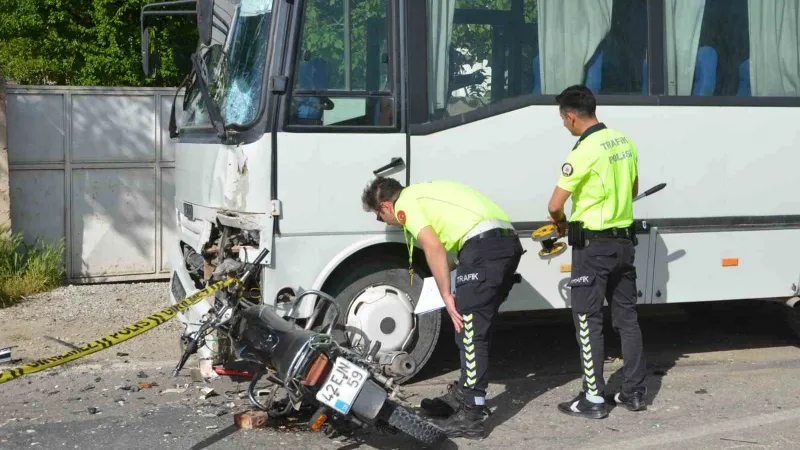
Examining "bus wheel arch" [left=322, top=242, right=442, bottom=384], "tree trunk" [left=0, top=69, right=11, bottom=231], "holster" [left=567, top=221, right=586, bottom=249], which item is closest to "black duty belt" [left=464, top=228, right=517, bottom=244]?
"holster" [left=567, top=221, right=586, bottom=249]

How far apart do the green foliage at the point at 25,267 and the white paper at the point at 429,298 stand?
182 inches

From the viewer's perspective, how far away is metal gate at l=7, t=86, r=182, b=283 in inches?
387

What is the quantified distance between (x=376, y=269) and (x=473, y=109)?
3.99 feet

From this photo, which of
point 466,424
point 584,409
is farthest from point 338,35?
point 584,409

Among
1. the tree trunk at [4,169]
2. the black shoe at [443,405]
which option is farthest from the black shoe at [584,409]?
the tree trunk at [4,169]

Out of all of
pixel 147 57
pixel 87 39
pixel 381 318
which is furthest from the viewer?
pixel 87 39

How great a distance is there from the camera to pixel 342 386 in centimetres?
522

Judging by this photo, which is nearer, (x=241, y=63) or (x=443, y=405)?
(x=443, y=405)

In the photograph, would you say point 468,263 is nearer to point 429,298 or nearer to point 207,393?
point 429,298

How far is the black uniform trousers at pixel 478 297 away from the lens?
19.1 feet

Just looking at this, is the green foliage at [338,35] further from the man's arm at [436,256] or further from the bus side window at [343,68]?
the man's arm at [436,256]

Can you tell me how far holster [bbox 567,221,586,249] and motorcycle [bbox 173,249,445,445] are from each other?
1388mm

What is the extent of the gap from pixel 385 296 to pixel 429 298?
24.0 inches

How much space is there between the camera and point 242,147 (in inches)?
255
